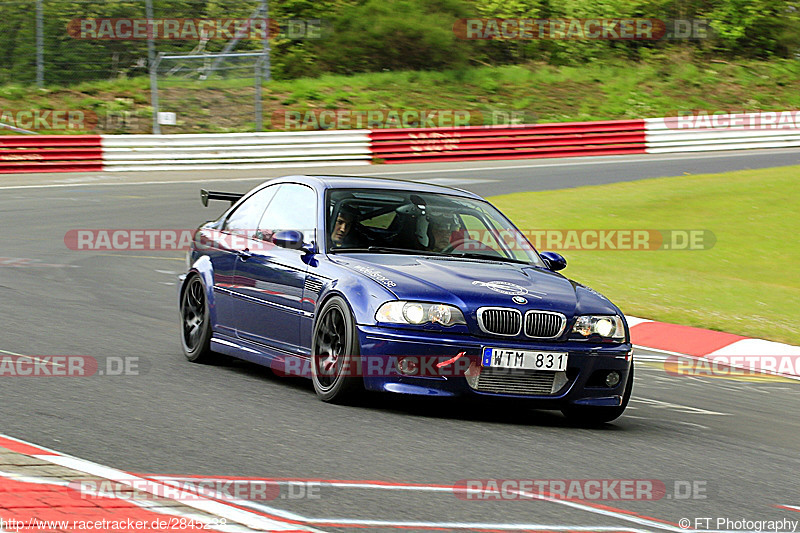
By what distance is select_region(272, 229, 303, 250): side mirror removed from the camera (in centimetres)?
764

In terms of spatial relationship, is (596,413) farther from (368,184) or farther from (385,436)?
(368,184)

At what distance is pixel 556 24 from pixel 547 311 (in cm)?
4248

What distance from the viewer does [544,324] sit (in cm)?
686

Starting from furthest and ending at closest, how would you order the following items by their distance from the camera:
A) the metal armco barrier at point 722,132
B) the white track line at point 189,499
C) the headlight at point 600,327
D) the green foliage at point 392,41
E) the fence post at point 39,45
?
1. the green foliage at point 392,41
2. the metal armco barrier at point 722,132
3. the fence post at point 39,45
4. the headlight at point 600,327
5. the white track line at point 189,499

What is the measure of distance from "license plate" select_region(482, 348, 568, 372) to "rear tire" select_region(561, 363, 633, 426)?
0.38 metres

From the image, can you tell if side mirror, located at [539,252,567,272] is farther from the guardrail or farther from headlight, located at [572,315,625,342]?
the guardrail

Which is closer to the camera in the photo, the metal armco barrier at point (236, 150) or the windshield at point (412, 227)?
the windshield at point (412, 227)

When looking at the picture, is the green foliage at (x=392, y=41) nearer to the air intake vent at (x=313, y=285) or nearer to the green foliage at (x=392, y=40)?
the green foliage at (x=392, y=40)

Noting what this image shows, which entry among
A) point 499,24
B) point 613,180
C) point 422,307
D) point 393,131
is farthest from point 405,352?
point 499,24

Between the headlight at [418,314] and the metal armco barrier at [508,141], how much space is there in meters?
24.5

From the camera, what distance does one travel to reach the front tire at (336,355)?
6.86m

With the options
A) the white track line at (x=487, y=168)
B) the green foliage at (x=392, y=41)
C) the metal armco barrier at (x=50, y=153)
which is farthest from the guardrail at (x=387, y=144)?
the green foliage at (x=392, y=41)

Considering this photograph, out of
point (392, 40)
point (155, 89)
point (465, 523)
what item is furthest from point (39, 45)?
point (465, 523)

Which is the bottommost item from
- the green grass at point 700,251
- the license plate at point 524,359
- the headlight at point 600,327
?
the green grass at point 700,251
